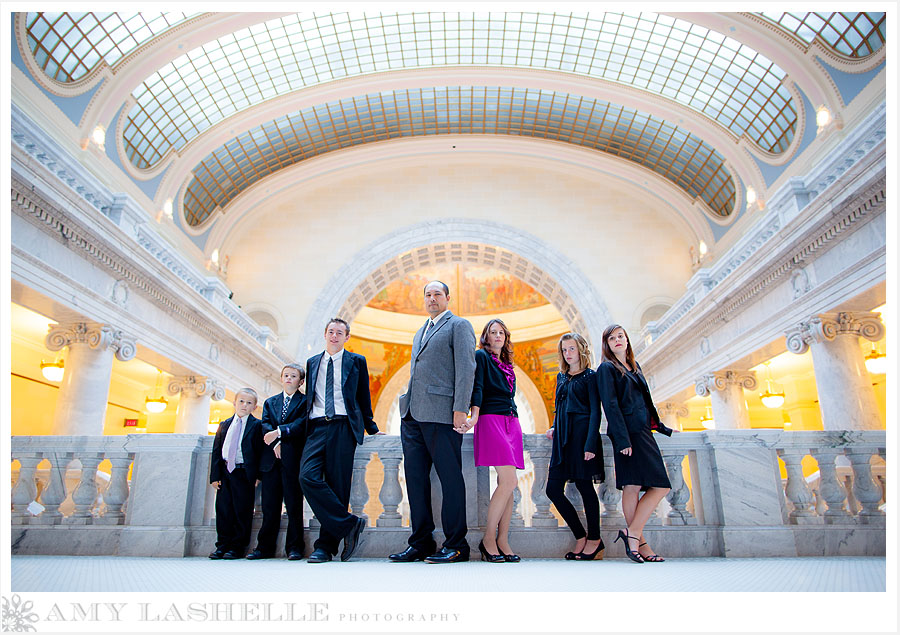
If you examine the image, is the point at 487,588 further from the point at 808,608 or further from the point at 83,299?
the point at 83,299

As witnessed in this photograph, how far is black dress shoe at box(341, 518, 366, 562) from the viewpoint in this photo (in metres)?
3.98

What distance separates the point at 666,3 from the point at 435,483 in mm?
3561

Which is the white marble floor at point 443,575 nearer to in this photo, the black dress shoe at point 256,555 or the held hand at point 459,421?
the black dress shoe at point 256,555

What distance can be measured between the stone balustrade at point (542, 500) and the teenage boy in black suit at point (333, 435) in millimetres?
426

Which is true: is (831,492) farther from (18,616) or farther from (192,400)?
(192,400)

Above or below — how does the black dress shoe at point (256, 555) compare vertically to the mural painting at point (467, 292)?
below

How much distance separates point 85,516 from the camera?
15.1 feet

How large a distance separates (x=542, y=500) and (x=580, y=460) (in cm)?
55

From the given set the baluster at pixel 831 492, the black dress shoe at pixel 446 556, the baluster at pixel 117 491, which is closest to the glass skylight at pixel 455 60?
the baluster at pixel 831 492

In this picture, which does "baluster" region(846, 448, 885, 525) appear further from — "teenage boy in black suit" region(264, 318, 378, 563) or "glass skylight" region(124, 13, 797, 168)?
"glass skylight" region(124, 13, 797, 168)

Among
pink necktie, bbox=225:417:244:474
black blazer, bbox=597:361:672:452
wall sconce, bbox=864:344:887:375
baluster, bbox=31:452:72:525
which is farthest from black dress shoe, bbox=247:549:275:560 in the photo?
wall sconce, bbox=864:344:887:375

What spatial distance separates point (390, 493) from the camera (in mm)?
4539

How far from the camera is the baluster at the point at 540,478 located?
14.6 ft

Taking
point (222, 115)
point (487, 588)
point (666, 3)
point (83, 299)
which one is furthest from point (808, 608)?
point (222, 115)
